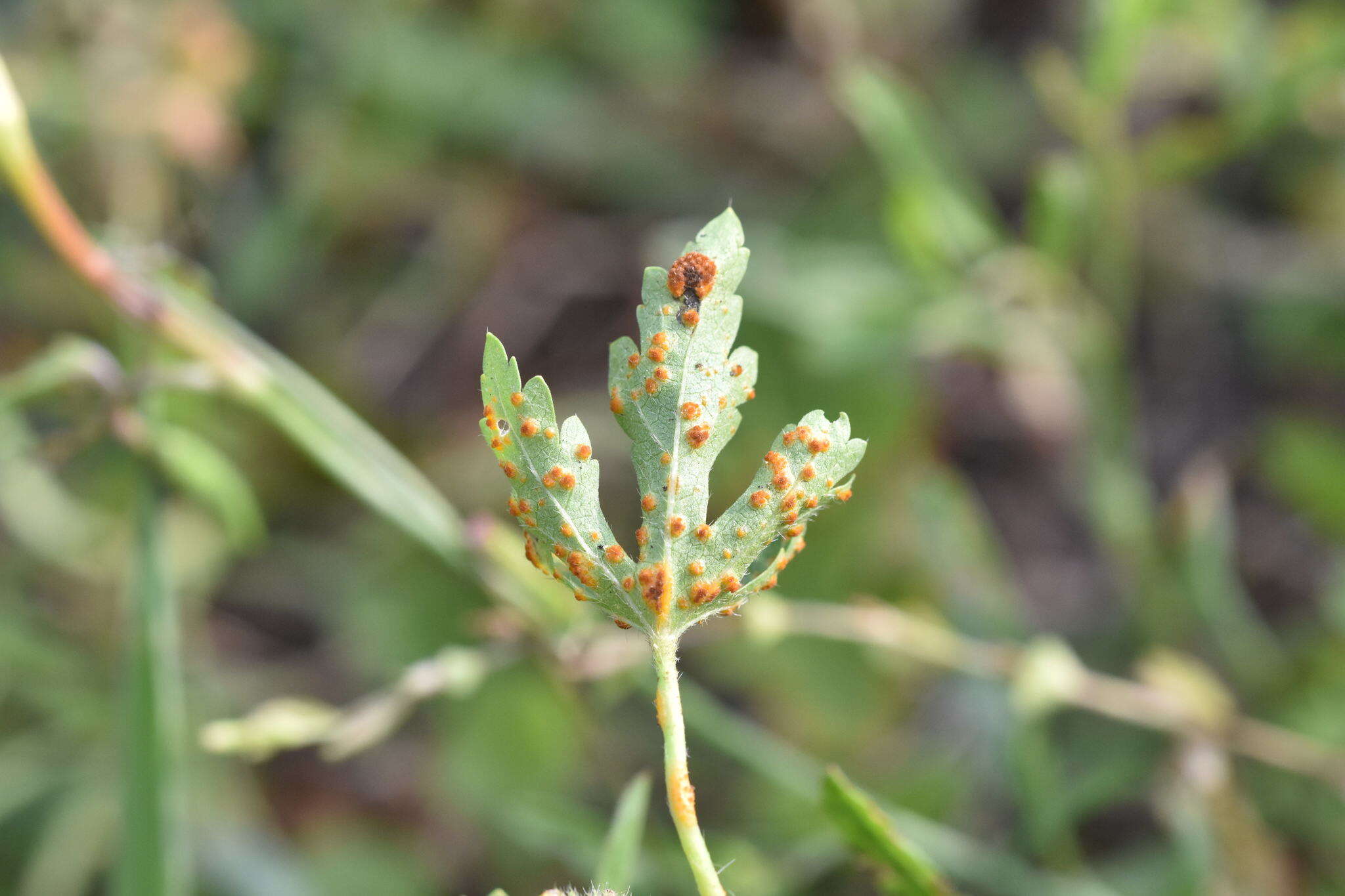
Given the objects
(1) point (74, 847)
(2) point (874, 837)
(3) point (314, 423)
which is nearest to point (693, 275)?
(2) point (874, 837)

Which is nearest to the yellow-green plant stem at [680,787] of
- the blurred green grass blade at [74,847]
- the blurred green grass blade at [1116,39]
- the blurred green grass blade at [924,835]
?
the blurred green grass blade at [924,835]

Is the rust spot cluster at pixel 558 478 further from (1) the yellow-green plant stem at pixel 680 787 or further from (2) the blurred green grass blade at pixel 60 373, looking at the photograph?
(2) the blurred green grass blade at pixel 60 373

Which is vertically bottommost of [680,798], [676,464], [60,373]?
[680,798]

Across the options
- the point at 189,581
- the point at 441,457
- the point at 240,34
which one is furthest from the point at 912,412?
the point at 240,34

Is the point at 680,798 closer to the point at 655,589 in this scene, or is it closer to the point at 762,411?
the point at 655,589

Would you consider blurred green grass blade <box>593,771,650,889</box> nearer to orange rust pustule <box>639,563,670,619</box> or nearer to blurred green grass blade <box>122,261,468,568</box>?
orange rust pustule <box>639,563,670,619</box>

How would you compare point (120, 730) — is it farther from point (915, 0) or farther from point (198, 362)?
point (915, 0)

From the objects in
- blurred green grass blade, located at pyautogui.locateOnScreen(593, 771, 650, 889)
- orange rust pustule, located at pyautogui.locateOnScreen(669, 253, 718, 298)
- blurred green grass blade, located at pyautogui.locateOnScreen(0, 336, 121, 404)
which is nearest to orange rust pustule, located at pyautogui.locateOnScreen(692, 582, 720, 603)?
orange rust pustule, located at pyautogui.locateOnScreen(669, 253, 718, 298)
